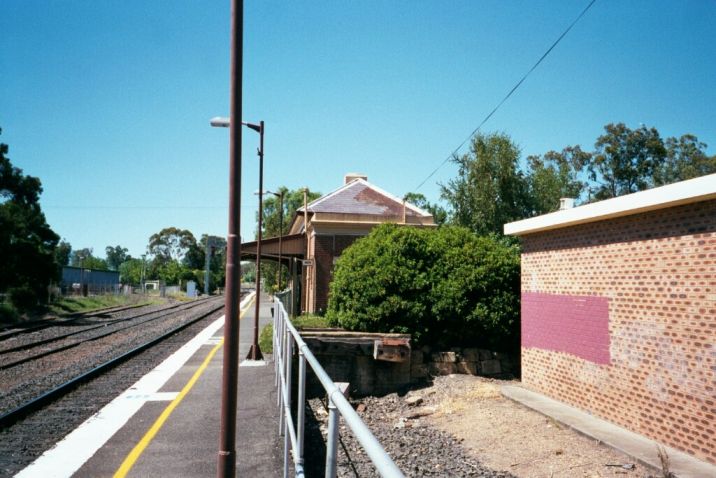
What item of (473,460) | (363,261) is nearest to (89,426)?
(473,460)

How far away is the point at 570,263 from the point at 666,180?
4398 cm

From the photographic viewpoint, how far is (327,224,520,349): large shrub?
15.4m

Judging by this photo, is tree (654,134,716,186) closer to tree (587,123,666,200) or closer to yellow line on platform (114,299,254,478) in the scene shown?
tree (587,123,666,200)

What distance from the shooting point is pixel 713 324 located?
759cm

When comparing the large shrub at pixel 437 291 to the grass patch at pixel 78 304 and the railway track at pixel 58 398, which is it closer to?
Answer: the railway track at pixel 58 398

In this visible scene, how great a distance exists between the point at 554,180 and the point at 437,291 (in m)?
30.2

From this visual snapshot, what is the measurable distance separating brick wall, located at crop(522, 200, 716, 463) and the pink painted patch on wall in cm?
2

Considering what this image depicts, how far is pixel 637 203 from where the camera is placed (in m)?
8.91

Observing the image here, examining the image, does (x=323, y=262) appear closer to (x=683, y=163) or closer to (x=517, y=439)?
(x=517, y=439)

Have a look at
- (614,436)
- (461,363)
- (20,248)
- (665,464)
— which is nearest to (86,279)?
(20,248)

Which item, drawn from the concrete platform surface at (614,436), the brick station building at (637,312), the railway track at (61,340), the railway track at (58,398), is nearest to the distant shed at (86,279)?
the railway track at (61,340)

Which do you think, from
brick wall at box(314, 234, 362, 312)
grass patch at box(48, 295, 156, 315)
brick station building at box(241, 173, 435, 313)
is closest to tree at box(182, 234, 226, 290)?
grass patch at box(48, 295, 156, 315)

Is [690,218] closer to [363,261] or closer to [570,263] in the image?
[570,263]

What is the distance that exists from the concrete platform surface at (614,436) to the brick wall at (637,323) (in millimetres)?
162
